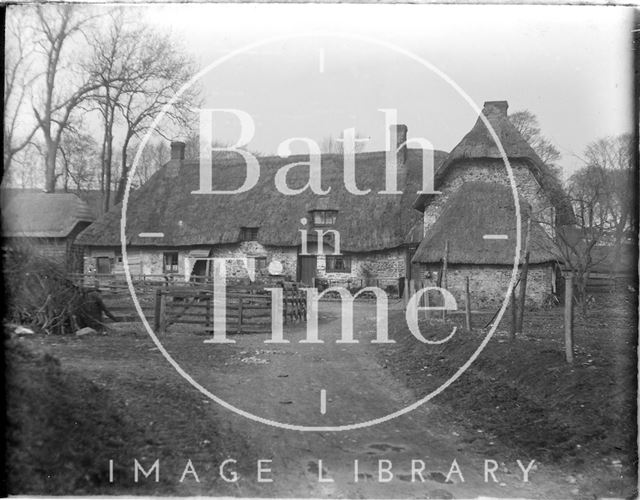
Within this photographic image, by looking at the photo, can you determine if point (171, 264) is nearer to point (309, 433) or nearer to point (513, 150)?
A: point (513, 150)

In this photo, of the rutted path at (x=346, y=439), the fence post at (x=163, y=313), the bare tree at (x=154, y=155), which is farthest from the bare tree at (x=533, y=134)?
the fence post at (x=163, y=313)

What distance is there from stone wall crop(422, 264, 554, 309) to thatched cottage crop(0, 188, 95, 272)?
7.82 meters

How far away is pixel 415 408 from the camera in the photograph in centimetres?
443

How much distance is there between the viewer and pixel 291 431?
3721 millimetres

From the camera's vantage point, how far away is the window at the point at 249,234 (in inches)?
636

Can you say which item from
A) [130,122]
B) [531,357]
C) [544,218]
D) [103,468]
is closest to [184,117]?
[130,122]

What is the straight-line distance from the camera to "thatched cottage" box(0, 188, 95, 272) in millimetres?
3602

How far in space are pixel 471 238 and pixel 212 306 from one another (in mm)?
5923

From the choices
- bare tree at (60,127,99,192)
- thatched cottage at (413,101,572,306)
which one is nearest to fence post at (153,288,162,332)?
bare tree at (60,127,99,192)

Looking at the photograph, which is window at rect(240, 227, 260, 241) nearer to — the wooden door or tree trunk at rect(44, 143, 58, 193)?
the wooden door

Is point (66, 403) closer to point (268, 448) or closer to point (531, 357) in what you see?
point (268, 448)

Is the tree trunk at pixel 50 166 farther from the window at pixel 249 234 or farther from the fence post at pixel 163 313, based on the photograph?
the window at pixel 249 234

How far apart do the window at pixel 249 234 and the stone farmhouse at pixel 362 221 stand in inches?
1.3

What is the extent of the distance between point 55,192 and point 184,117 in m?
1.39
